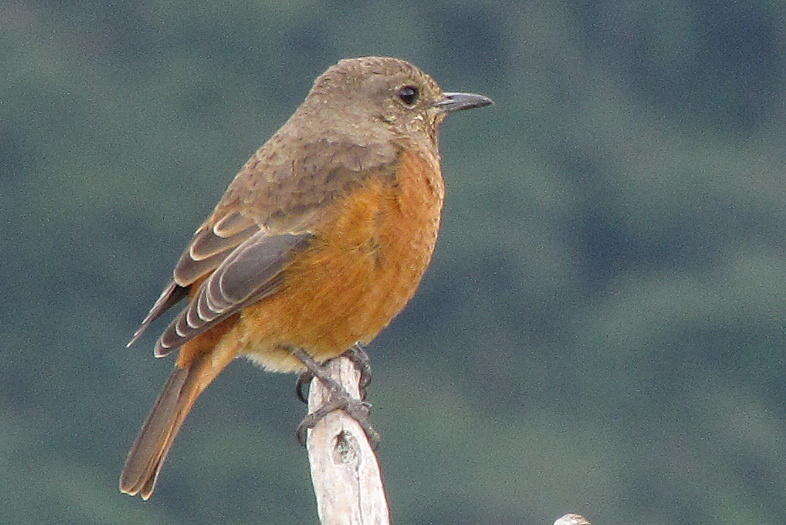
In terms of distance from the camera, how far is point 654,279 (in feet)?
187

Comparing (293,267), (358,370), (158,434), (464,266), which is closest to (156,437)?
(158,434)

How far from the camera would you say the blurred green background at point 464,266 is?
4638 cm

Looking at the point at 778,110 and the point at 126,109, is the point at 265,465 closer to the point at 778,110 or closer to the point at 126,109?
the point at 126,109

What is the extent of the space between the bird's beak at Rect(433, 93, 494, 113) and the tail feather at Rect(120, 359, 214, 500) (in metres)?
2.01

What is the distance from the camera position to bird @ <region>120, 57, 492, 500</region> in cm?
937

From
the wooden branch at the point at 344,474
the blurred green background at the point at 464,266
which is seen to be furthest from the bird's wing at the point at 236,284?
the blurred green background at the point at 464,266

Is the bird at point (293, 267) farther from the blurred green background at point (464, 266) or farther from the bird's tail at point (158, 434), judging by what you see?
the blurred green background at point (464, 266)

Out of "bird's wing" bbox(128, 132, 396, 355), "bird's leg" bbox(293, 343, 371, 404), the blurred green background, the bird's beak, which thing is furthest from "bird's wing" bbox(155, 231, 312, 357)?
the blurred green background

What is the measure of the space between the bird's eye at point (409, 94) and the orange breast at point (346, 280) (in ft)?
2.71

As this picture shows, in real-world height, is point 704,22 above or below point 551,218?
above

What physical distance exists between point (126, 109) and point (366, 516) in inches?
2073

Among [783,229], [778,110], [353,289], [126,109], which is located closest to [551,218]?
[783,229]

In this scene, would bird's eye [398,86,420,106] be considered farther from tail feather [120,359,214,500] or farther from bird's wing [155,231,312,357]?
tail feather [120,359,214,500]

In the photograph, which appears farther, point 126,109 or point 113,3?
point 113,3
